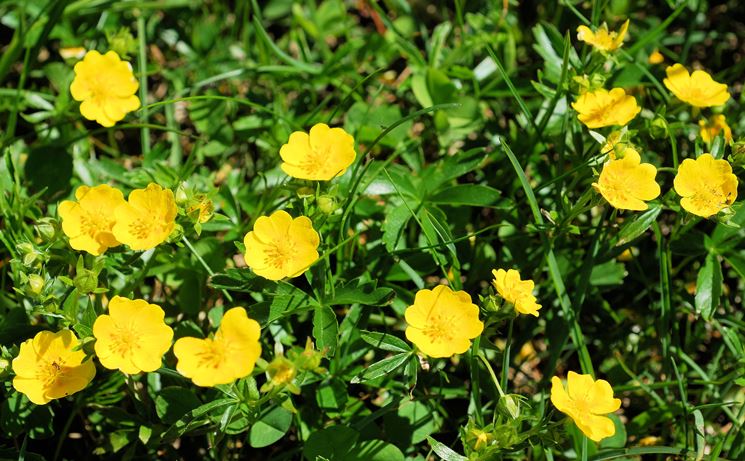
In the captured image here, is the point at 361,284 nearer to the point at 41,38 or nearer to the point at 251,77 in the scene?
the point at 251,77

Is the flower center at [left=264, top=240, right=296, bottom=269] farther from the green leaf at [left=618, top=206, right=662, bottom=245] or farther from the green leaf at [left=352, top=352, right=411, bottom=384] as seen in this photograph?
the green leaf at [left=618, top=206, right=662, bottom=245]

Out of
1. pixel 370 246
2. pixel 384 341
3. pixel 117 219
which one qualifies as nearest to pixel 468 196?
pixel 370 246

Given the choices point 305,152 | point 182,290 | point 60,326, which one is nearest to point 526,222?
point 305,152

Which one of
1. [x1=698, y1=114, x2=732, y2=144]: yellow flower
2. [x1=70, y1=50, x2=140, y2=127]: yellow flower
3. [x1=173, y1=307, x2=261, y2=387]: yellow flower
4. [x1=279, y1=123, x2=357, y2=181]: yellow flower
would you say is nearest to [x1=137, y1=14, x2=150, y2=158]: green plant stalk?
[x1=70, y1=50, x2=140, y2=127]: yellow flower

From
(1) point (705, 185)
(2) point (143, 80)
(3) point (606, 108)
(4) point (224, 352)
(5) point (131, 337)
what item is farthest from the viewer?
(2) point (143, 80)

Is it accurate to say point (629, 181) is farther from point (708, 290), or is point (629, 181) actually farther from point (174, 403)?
point (174, 403)

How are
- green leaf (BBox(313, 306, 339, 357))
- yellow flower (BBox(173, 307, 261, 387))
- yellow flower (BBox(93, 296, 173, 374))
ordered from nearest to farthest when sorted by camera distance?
yellow flower (BBox(173, 307, 261, 387))
yellow flower (BBox(93, 296, 173, 374))
green leaf (BBox(313, 306, 339, 357))
